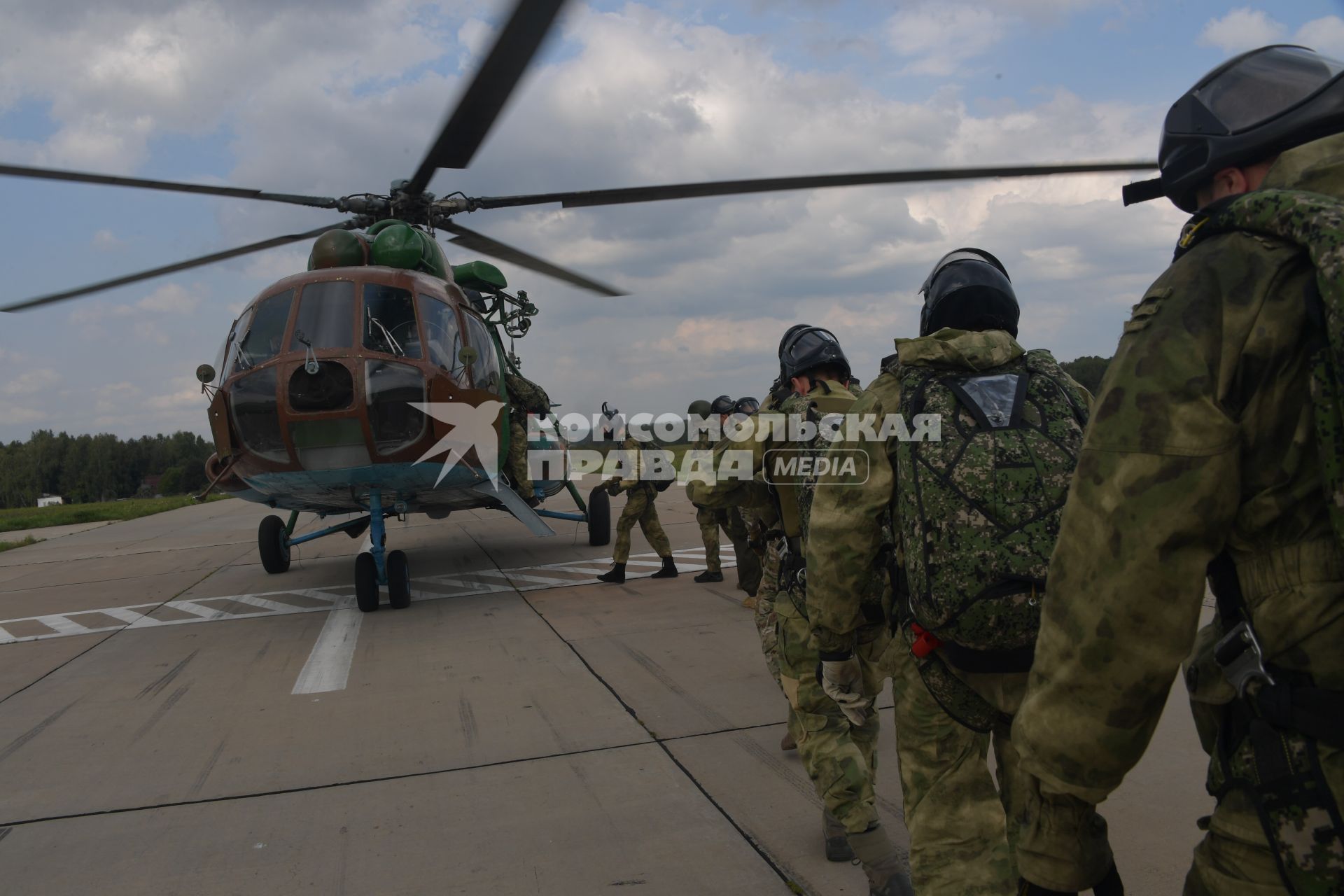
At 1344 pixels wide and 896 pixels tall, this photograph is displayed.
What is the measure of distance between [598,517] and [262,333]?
505 centimetres

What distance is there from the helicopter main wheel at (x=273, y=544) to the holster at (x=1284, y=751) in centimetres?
1091

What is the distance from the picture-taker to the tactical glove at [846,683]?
299cm

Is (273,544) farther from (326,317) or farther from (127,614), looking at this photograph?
(326,317)

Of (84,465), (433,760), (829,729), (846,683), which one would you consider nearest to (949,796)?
(846,683)

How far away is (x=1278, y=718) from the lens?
131 cm

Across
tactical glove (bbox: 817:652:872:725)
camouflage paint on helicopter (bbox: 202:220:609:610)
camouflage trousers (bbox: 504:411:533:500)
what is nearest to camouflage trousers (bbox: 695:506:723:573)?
camouflage paint on helicopter (bbox: 202:220:609:610)

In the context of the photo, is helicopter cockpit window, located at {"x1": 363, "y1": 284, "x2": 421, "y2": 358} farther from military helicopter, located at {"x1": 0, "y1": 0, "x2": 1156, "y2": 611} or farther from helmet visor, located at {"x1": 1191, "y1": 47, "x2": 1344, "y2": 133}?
helmet visor, located at {"x1": 1191, "y1": 47, "x2": 1344, "y2": 133}

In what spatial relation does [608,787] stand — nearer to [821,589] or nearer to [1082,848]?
[821,589]

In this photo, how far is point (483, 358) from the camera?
929 centimetres

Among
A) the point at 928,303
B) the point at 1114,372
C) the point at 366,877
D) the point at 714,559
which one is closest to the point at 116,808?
the point at 366,877

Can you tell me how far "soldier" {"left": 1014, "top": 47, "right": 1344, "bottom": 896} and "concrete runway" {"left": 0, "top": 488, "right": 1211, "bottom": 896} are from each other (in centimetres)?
190

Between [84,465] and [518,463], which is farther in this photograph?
[84,465]

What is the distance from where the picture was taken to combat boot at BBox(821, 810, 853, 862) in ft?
10.7

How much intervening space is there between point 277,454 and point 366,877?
534 cm
